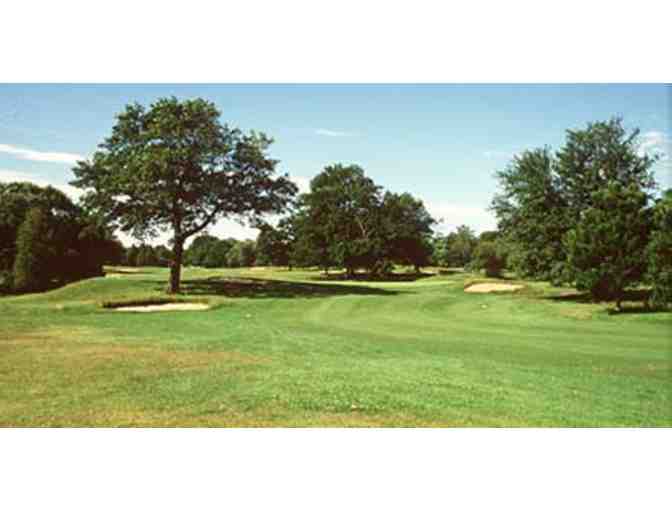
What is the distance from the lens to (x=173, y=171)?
22250 mm

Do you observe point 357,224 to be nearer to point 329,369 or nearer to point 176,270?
point 176,270

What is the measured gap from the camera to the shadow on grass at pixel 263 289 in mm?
23484

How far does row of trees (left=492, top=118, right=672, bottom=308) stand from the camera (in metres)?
18.5

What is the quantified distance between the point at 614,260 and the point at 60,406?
1913 centimetres

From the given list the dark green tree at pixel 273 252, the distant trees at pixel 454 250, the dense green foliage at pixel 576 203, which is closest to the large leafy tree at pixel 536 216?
the dense green foliage at pixel 576 203

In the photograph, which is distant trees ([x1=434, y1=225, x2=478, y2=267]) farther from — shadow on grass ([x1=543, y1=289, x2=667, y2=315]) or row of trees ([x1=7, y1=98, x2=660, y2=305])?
shadow on grass ([x1=543, y1=289, x2=667, y2=315])

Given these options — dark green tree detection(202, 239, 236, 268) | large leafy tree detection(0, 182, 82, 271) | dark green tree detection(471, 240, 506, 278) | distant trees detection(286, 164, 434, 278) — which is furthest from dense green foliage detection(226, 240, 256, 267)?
dark green tree detection(471, 240, 506, 278)

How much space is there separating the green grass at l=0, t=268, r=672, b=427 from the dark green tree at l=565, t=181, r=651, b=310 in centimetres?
159

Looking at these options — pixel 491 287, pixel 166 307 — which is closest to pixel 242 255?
pixel 491 287

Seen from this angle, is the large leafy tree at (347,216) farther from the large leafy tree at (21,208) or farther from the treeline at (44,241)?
the large leafy tree at (21,208)

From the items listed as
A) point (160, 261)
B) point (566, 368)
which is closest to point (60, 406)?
point (566, 368)

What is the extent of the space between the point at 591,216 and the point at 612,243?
4.66 ft

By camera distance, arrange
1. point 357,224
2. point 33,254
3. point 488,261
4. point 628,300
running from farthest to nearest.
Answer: point 488,261
point 357,224
point 33,254
point 628,300
